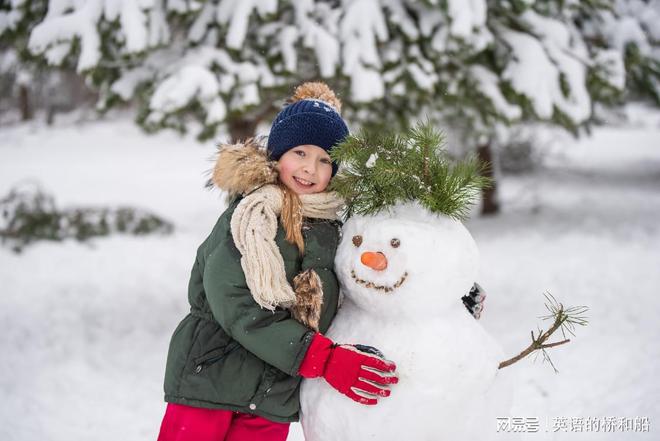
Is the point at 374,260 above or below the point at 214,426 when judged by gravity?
above

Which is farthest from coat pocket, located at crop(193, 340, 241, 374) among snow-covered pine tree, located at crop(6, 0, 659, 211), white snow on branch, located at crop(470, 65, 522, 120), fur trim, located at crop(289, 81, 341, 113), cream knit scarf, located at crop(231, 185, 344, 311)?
white snow on branch, located at crop(470, 65, 522, 120)

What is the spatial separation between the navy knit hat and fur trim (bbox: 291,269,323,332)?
50 cm

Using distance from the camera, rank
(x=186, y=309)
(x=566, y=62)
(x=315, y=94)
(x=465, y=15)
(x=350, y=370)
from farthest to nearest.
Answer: (x=186, y=309), (x=566, y=62), (x=465, y=15), (x=315, y=94), (x=350, y=370)

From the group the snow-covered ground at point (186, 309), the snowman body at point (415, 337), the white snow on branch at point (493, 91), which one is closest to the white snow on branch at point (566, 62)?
the white snow on branch at point (493, 91)

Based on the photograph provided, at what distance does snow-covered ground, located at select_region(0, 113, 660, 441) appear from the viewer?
Answer: 140 inches

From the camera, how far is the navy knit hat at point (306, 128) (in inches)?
78.4

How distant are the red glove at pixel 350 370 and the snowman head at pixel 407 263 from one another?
189 millimetres

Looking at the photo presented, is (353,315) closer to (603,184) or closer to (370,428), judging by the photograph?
(370,428)

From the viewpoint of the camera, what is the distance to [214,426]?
1.99m

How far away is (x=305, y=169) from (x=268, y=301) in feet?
1.69

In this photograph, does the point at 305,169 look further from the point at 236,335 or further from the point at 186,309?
the point at 186,309

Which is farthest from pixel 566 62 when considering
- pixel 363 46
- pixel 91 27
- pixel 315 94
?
pixel 91 27

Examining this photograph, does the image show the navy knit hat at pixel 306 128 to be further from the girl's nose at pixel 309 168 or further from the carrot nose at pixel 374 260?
the carrot nose at pixel 374 260

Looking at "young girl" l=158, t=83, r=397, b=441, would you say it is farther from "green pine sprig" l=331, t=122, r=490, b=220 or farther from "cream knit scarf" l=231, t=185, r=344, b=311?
"green pine sprig" l=331, t=122, r=490, b=220
